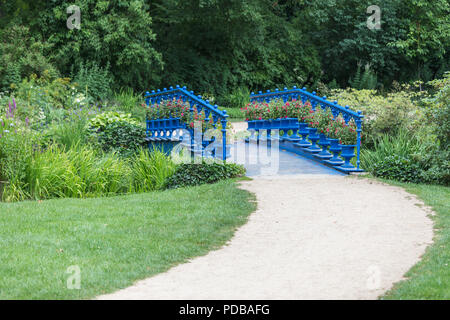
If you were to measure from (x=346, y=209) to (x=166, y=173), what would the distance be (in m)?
4.17

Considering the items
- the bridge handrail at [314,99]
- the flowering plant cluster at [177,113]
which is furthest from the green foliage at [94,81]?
the flowering plant cluster at [177,113]

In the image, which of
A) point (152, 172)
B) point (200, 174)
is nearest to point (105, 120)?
point (152, 172)

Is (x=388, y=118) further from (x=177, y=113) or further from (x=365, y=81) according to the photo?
(x=365, y=81)

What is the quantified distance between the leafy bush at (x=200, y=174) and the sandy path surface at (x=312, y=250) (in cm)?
93

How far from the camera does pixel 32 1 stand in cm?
2419

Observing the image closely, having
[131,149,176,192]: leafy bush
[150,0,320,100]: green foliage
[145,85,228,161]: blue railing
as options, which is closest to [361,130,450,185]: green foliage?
[145,85,228,161]: blue railing

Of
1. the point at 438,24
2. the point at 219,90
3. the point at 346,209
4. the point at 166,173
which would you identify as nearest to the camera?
the point at 346,209

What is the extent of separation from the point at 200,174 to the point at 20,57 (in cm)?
1161

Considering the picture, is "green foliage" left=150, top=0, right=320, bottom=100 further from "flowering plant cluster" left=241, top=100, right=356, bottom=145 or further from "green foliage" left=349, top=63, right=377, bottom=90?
"flowering plant cluster" left=241, top=100, right=356, bottom=145

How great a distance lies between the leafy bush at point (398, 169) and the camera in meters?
12.7

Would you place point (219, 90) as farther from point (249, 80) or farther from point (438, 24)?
point (438, 24)

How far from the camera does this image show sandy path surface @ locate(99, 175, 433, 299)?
6.23 meters
